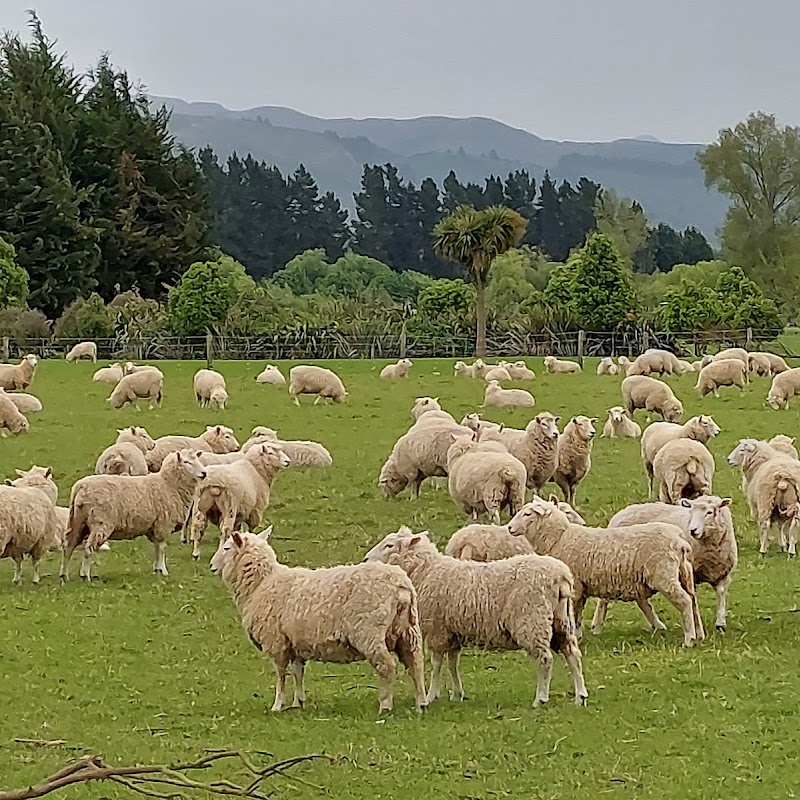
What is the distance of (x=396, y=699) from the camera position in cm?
800

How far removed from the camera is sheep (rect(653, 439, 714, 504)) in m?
14.2

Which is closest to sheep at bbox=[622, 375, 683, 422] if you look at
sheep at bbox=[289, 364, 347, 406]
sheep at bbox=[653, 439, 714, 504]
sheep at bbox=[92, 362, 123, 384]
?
sheep at bbox=[289, 364, 347, 406]

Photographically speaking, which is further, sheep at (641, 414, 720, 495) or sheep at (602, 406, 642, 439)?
sheep at (602, 406, 642, 439)

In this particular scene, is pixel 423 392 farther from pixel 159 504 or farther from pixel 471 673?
pixel 471 673

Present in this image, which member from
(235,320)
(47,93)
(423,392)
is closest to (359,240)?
(47,93)

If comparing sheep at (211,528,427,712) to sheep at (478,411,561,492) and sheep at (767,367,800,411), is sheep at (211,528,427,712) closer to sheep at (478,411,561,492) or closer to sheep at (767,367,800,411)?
sheep at (478,411,561,492)

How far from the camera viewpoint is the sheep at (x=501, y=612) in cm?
747

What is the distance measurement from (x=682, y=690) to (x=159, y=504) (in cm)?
647

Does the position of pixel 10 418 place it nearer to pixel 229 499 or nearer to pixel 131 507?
pixel 229 499

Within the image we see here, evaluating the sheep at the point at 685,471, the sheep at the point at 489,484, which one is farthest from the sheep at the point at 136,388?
the sheep at the point at 685,471

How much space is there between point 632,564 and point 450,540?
1.47 meters

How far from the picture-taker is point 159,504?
1269 cm

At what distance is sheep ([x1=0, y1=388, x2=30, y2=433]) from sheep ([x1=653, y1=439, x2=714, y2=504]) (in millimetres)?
13482

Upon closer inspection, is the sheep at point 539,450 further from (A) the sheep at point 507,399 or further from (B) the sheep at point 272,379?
(B) the sheep at point 272,379
